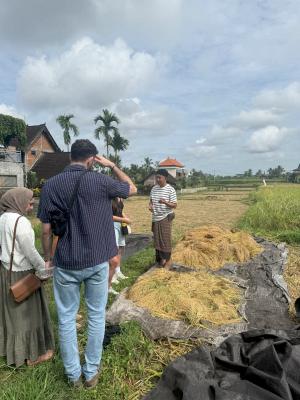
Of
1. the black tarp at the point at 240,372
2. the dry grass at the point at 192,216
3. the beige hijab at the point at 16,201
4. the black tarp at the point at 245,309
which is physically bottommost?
the dry grass at the point at 192,216

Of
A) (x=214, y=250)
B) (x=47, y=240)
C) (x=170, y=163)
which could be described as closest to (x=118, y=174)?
(x=47, y=240)

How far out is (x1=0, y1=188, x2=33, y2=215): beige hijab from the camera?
10.6 ft

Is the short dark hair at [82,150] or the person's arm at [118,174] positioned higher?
the short dark hair at [82,150]

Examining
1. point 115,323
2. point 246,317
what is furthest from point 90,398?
point 246,317

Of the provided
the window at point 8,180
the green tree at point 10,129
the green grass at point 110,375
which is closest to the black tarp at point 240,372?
the green grass at point 110,375

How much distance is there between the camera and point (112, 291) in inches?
208

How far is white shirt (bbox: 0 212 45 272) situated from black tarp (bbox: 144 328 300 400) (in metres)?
1.49

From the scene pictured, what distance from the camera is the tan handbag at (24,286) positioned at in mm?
3141

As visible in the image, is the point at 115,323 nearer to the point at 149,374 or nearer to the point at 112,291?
the point at 149,374

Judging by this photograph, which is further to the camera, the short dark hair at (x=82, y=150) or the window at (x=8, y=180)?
the window at (x=8, y=180)

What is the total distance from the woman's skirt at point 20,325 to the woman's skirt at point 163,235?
2.91 m

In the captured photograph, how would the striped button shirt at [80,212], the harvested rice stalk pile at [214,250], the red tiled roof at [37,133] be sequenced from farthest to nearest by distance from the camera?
1. the red tiled roof at [37,133]
2. the harvested rice stalk pile at [214,250]
3. the striped button shirt at [80,212]

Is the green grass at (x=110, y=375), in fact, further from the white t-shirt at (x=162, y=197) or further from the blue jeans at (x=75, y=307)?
the white t-shirt at (x=162, y=197)

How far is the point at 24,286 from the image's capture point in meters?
3.17
